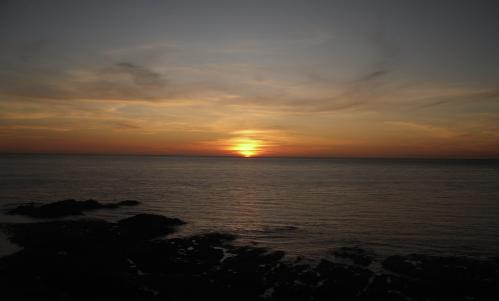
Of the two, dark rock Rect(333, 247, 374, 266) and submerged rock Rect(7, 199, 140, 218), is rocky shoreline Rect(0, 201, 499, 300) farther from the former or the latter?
submerged rock Rect(7, 199, 140, 218)

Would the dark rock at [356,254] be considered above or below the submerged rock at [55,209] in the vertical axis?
below

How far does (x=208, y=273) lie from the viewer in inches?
888

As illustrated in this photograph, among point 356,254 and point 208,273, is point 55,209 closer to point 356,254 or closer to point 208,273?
point 208,273

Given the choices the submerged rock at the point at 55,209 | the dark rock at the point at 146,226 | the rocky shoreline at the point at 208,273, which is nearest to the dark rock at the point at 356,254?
the rocky shoreline at the point at 208,273

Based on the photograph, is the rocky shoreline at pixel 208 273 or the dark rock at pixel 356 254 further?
the dark rock at pixel 356 254

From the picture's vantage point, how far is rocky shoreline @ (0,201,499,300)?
19250 mm

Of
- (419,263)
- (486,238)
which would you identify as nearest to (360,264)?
(419,263)

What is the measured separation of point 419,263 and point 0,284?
25481mm

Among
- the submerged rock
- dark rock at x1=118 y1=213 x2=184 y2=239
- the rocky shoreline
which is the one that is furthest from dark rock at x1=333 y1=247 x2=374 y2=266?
the submerged rock

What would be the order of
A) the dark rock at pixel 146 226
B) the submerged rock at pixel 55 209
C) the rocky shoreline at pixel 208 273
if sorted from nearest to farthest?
the rocky shoreline at pixel 208 273
the dark rock at pixel 146 226
the submerged rock at pixel 55 209

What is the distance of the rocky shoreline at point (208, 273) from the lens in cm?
1925

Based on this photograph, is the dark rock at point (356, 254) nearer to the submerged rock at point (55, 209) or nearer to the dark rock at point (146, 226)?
the dark rock at point (146, 226)

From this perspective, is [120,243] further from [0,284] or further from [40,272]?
[0,284]

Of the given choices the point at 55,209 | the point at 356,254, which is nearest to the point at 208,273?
the point at 356,254
